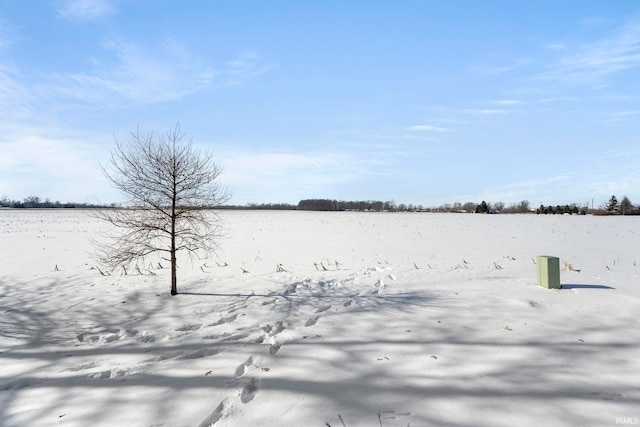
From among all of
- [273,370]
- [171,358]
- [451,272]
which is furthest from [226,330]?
[451,272]

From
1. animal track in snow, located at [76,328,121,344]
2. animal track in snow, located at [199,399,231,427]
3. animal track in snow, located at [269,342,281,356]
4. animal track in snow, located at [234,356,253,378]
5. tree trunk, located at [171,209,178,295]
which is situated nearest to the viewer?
animal track in snow, located at [199,399,231,427]

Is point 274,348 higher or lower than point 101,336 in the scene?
higher

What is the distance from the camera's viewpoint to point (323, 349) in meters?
4.82

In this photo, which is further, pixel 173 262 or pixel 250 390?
pixel 173 262

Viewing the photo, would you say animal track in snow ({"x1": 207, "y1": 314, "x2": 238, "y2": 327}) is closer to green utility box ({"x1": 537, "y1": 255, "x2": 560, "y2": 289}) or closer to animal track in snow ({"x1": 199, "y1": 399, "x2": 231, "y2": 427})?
animal track in snow ({"x1": 199, "y1": 399, "x2": 231, "y2": 427})

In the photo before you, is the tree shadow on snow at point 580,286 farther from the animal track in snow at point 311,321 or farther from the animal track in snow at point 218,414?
the animal track in snow at point 218,414

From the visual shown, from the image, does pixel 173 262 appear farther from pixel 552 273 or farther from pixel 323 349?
pixel 552 273

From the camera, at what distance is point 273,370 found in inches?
167

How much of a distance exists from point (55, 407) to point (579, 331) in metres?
6.95

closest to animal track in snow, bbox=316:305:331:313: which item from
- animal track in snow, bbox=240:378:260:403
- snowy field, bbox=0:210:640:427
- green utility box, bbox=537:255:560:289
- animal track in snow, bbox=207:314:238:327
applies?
snowy field, bbox=0:210:640:427

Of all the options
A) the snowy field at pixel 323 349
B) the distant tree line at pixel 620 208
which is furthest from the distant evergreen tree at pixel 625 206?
the snowy field at pixel 323 349

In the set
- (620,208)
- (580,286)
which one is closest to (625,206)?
(620,208)

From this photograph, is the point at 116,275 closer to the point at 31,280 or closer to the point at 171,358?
the point at 31,280

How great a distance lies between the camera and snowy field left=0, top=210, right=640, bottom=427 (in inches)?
133
